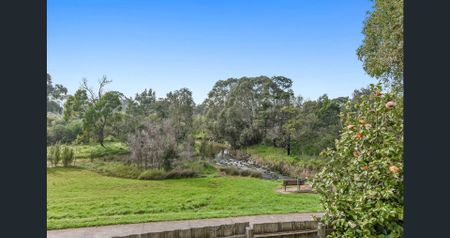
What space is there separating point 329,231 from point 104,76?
24.1 feet

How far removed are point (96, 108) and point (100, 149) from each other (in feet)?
3.69

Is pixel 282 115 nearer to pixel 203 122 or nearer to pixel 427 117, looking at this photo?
pixel 203 122

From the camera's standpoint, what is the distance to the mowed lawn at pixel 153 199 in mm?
4992

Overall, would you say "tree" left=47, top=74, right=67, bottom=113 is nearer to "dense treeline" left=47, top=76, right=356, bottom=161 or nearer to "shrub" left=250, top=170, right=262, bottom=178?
"dense treeline" left=47, top=76, right=356, bottom=161

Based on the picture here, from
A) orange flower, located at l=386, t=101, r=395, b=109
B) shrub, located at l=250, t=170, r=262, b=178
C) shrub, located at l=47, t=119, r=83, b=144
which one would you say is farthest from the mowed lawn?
orange flower, located at l=386, t=101, r=395, b=109

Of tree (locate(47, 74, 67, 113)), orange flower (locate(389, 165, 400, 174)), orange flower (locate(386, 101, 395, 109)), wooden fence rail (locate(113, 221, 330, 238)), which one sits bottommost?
wooden fence rail (locate(113, 221, 330, 238))

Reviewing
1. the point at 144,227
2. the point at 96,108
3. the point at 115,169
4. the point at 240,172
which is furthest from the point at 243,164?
the point at 144,227

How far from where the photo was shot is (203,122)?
35.8 feet

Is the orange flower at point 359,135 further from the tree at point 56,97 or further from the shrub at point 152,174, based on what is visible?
the shrub at point 152,174

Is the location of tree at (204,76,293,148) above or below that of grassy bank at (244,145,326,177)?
above

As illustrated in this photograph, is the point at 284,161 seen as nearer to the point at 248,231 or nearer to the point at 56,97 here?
the point at 56,97

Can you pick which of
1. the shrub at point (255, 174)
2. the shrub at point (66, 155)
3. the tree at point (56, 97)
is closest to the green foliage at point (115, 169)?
the shrub at point (66, 155)

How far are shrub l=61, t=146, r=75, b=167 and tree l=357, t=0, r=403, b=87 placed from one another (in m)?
6.71

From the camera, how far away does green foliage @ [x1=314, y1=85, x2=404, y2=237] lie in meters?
1.78
